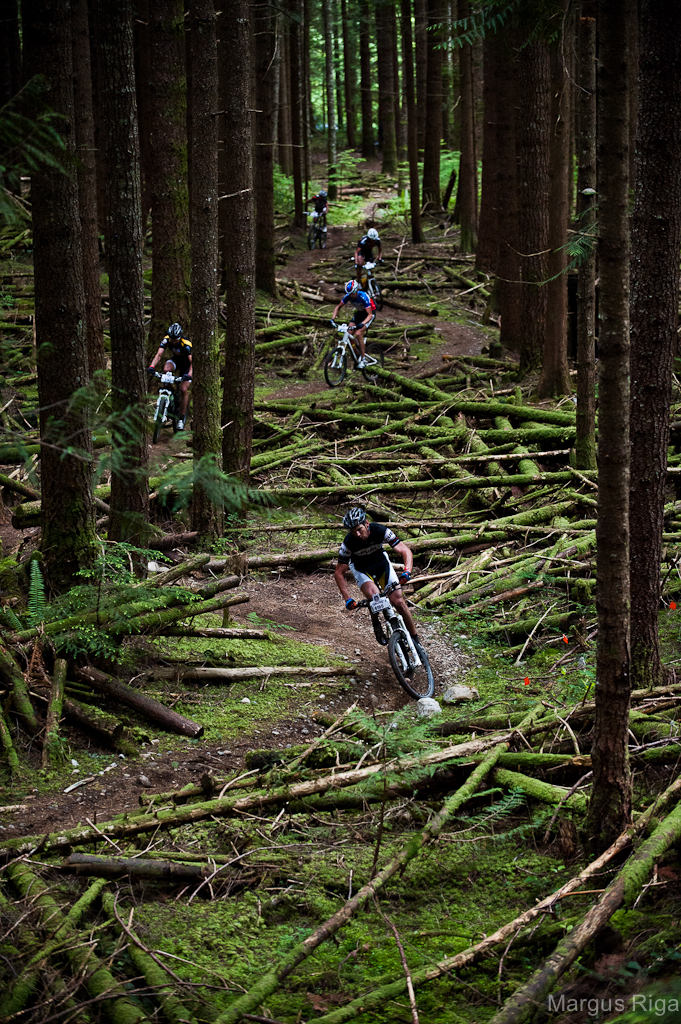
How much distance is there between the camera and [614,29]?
14.5ft

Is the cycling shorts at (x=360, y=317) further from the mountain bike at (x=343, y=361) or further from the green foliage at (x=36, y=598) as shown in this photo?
the green foliage at (x=36, y=598)

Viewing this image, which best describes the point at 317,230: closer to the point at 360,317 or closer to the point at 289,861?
the point at 360,317

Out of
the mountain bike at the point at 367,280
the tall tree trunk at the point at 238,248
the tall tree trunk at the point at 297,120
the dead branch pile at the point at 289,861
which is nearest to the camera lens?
the dead branch pile at the point at 289,861

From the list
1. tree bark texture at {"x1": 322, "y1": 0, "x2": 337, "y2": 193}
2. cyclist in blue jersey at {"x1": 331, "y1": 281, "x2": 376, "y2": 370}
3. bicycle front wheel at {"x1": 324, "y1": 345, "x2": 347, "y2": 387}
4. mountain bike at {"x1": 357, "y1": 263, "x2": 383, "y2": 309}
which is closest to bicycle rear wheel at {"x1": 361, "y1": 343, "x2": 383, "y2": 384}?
cyclist in blue jersey at {"x1": 331, "y1": 281, "x2": 376, "y2": 370}

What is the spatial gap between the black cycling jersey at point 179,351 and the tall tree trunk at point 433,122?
1601 cm

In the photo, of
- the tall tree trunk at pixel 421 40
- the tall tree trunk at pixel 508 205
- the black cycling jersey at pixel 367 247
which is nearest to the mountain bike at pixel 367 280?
the black cycling jersey at pixel 367 247

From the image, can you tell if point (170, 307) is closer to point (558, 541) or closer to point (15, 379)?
point (15, 379)

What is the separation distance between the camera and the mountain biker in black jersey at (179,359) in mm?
14734

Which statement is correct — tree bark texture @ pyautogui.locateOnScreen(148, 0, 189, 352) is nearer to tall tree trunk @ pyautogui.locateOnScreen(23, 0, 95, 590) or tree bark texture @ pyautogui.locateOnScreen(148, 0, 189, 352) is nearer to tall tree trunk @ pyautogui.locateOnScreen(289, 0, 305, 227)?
tall tree trunk @ pyautogui.locateOnScreen(23, 0, 95, 590)

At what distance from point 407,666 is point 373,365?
36.1 feet

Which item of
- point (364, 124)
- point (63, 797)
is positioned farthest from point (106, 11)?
point (364, 124)

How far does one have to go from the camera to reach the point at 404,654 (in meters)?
8.84

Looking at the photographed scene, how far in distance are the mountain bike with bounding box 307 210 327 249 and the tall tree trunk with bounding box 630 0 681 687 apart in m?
22.7

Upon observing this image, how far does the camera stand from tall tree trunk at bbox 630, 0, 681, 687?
6.18 meters
